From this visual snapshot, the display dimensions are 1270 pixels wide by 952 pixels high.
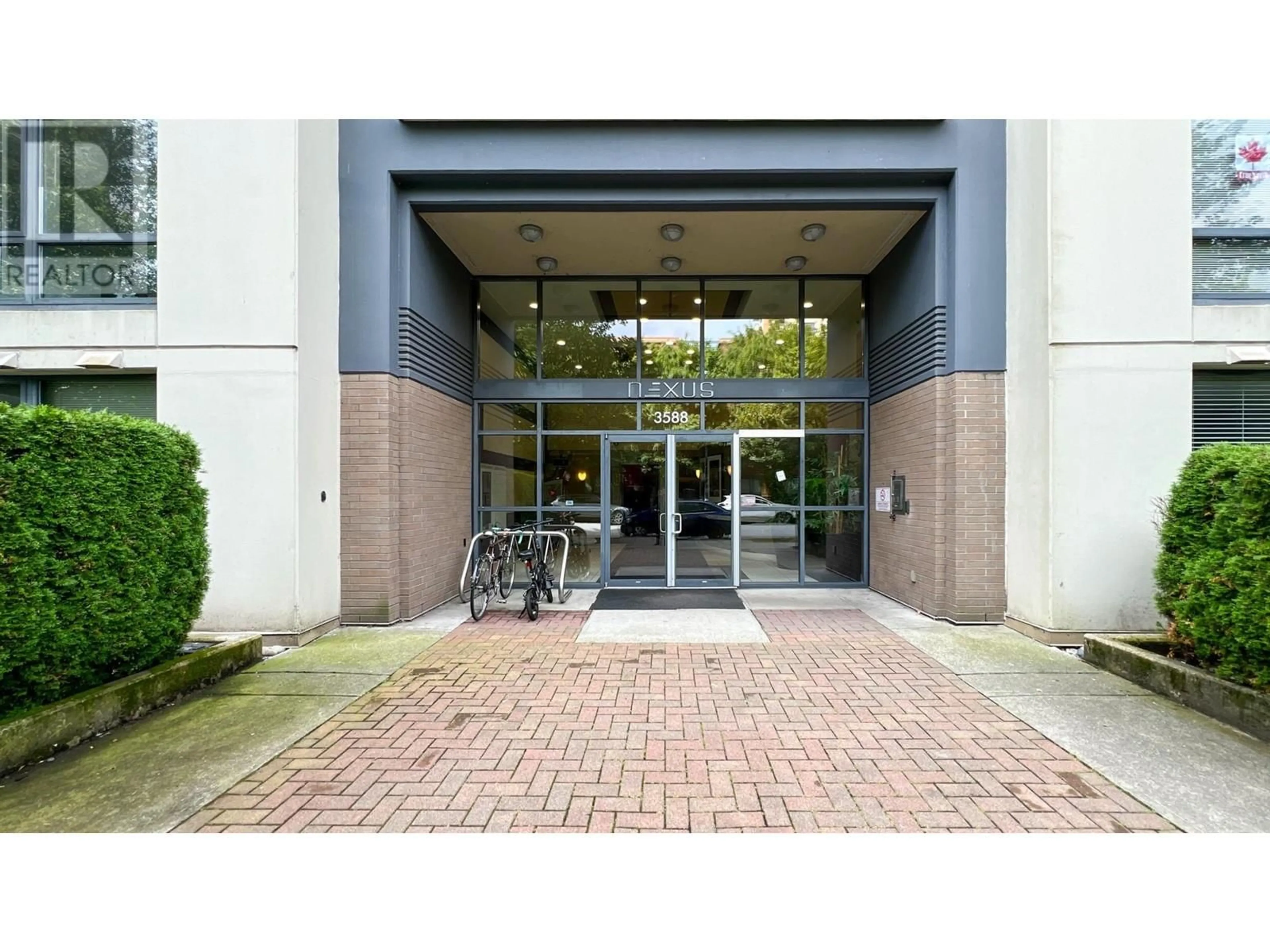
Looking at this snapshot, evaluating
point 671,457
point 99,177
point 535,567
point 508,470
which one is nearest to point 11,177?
point 99,177

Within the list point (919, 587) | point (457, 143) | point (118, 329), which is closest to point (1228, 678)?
point (919, 587)

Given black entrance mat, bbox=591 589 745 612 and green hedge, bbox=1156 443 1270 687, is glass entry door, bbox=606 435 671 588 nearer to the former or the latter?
black entrance mat, bbox=591 589 745 612

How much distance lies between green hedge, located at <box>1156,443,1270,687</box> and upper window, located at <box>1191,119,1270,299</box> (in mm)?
2874

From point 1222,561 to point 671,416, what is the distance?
20.8ft

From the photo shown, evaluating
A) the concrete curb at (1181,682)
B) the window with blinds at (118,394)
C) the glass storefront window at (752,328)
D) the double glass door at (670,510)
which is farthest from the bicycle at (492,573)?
the concrete curb at (1181,682)

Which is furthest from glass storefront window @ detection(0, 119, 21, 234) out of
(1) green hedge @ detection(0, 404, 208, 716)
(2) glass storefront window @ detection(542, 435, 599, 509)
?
(2) glass storefront window @ detection(542, 435, 599, 509)

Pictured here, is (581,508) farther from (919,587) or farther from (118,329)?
(118,329)

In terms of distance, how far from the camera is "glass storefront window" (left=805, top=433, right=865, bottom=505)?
29.3 ft

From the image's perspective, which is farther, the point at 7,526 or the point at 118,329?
the point at 118,329

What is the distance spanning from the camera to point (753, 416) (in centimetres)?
894

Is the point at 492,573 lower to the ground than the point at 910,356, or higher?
lower

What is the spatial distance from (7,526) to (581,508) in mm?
6244

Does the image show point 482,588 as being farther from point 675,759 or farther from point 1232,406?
point 1232,406

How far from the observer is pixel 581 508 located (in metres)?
8.81
